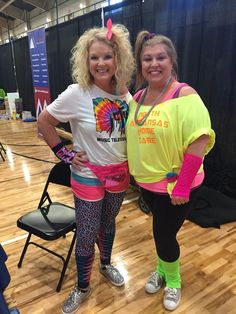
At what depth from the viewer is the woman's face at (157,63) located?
1324 millimetres

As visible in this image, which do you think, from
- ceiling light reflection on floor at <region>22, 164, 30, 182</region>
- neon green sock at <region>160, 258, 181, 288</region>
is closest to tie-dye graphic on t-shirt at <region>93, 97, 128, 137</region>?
neon green sock at <region>160, 258, 181, 288</region>

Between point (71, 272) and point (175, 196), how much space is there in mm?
1119

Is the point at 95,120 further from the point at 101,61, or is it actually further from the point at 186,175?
the point at 186,175

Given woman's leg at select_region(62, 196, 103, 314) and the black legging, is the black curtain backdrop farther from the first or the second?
woman's leg at select_region(62, 196, 103, 314)

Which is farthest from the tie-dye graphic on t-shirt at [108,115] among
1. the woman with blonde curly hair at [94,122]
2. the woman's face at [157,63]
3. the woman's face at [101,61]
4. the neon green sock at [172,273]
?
the neon green sock at [172,273]

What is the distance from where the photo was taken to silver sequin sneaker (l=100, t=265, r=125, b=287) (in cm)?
190

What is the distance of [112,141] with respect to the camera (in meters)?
1.46

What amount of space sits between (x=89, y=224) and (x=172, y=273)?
60cm

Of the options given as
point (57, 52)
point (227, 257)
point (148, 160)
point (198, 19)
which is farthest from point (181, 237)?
point (57, 52)

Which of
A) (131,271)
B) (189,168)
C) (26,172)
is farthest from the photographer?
(26,172)

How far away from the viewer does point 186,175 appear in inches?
51.1

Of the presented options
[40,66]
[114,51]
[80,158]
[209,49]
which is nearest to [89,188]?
[80,158]

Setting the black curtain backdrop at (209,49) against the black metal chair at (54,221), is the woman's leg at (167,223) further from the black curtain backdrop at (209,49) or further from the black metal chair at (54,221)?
the black curtain backdrop at (209,49)

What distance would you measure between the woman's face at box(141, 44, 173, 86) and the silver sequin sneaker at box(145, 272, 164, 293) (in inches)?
48.5
